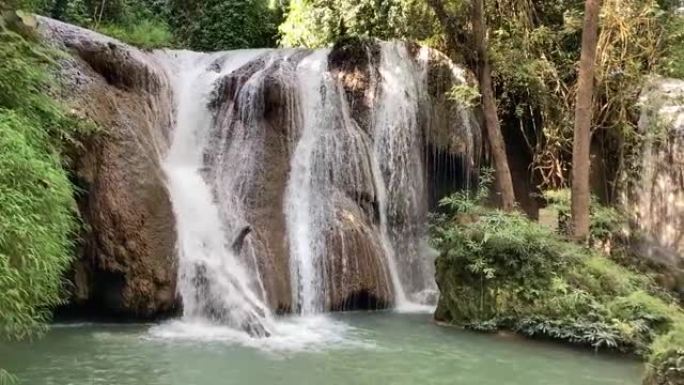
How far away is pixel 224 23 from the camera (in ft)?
60.6

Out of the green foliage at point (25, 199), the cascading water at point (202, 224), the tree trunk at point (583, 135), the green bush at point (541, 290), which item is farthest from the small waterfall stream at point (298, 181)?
the green foliage at point (25, 199)

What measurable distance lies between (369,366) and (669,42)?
9124 mm

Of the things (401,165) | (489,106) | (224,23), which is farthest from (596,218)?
(224,23)

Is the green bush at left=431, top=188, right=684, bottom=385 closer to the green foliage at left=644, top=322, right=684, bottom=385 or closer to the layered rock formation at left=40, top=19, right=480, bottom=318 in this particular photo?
the layered rock formation at left=40, top=19, right=480, bottom=318

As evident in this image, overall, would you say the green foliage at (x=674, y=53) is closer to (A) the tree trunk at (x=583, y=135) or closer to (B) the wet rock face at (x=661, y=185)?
(B) the wet rock face at (x=661, y=185)

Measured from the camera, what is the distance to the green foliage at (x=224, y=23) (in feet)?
60.5

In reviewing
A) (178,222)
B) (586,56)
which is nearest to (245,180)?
(178,222)

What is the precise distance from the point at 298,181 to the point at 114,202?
11.0ft

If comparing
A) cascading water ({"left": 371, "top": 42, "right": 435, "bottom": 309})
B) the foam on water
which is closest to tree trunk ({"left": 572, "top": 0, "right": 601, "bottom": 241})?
cascading water ({"left": 371, "top": 42, "right": 435, "bottom": 309})

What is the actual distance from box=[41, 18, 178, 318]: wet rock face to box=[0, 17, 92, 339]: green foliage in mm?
2015

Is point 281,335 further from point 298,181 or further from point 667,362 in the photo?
point 667,362

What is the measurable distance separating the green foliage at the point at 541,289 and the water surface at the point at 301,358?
27cm

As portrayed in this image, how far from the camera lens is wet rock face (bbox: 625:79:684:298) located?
10.9m

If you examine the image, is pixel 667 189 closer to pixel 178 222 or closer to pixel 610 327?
pixel 610 327
